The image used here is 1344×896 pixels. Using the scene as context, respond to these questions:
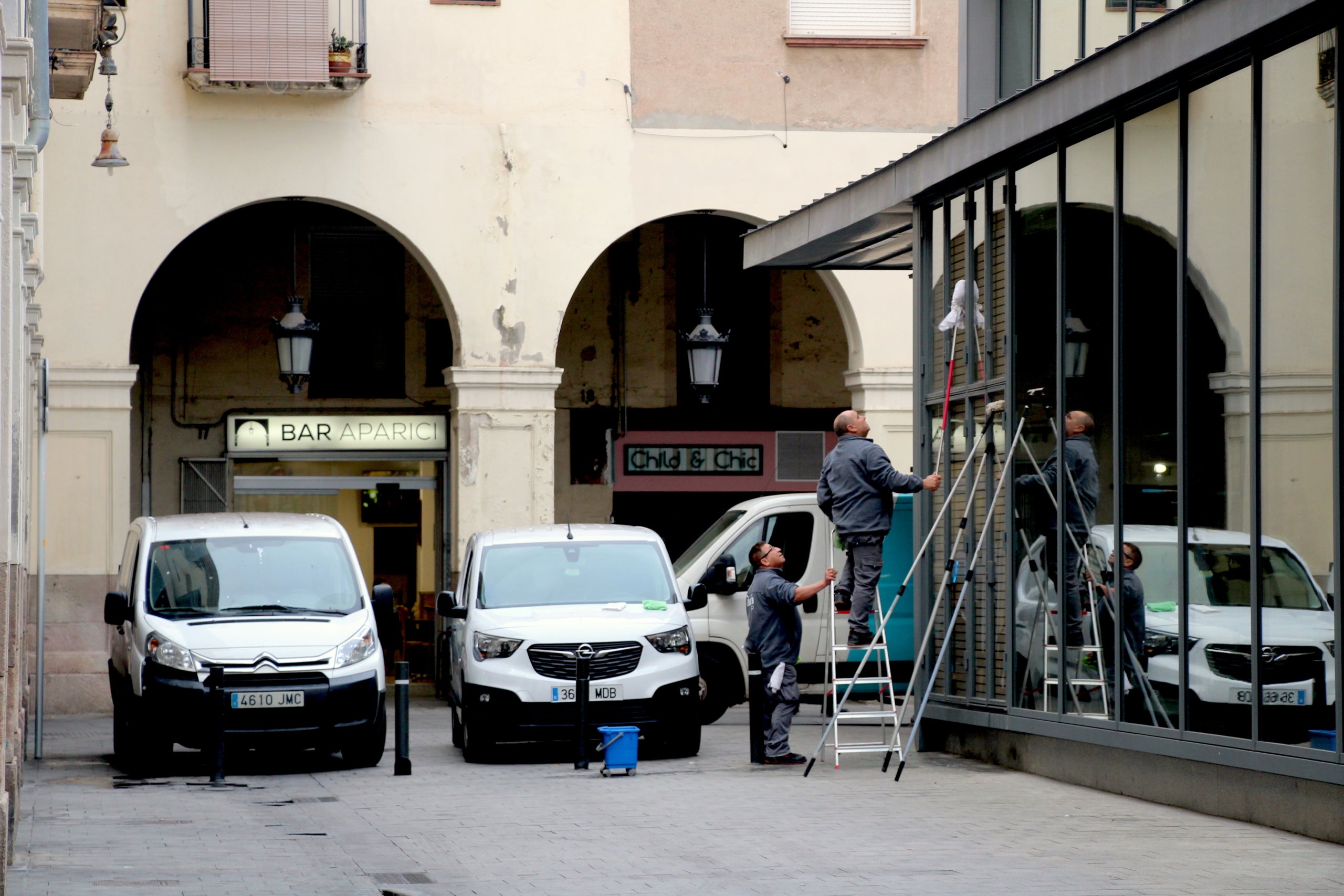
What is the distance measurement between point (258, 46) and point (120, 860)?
40.3 feet

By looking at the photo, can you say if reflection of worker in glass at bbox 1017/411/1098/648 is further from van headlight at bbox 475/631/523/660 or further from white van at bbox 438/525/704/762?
van headlight at bbox 475/631/523/660

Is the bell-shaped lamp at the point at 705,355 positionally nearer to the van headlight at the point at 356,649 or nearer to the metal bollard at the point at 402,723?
the van headlight at the point at 356,649

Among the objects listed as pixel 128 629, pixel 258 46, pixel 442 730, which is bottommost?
pixel 442 730

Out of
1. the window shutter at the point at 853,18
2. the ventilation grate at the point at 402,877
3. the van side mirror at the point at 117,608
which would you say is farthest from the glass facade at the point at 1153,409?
the window shutter at the point at 853,18

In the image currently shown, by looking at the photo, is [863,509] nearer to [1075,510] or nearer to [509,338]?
[1075,510]

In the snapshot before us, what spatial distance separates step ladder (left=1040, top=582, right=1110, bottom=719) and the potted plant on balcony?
36.2 feet

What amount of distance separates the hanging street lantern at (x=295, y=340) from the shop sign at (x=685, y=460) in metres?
4.61

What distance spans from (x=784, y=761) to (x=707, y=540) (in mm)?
4974

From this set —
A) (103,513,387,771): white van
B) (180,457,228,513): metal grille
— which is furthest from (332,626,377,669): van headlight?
(180,457,228,513): metal grille

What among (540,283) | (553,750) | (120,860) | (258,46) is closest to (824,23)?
(540,283)

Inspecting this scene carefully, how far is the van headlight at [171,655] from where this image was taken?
45.5 ft

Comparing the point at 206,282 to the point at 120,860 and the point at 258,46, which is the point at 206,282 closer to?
the point at 258,46

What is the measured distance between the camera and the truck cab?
17.4 m

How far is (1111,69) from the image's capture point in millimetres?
11305
